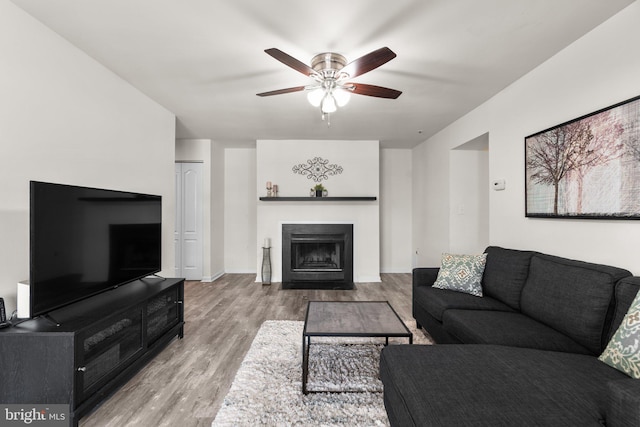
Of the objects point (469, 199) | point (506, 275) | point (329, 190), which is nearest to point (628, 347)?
point (506, 275)

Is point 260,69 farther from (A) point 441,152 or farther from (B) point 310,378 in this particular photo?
→ (A) point 441,152

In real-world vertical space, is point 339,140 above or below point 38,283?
above

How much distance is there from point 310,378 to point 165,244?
249 cm

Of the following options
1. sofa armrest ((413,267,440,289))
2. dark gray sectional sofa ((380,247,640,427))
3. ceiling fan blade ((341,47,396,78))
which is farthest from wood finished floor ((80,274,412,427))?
ceiling fan blade ((341,47,396,78))

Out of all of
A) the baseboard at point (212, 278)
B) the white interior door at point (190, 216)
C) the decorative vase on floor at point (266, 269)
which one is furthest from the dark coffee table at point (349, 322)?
the white interior door at point (190, 216)

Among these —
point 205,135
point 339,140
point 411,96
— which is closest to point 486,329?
point 411,96

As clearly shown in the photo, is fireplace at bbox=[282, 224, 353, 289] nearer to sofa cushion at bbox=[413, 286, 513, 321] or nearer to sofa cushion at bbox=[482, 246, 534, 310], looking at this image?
sofa cushion at bbox=[413, 286, 513, 321]

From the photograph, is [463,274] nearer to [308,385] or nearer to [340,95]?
[308,385]

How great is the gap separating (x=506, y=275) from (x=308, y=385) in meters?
1.85

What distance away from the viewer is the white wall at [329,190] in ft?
16.8

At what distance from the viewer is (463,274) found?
8.98ft

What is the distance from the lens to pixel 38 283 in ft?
5.30

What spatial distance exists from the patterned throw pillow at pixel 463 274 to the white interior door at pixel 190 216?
13.4 feet

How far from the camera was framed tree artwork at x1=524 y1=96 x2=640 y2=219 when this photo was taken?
178cm
